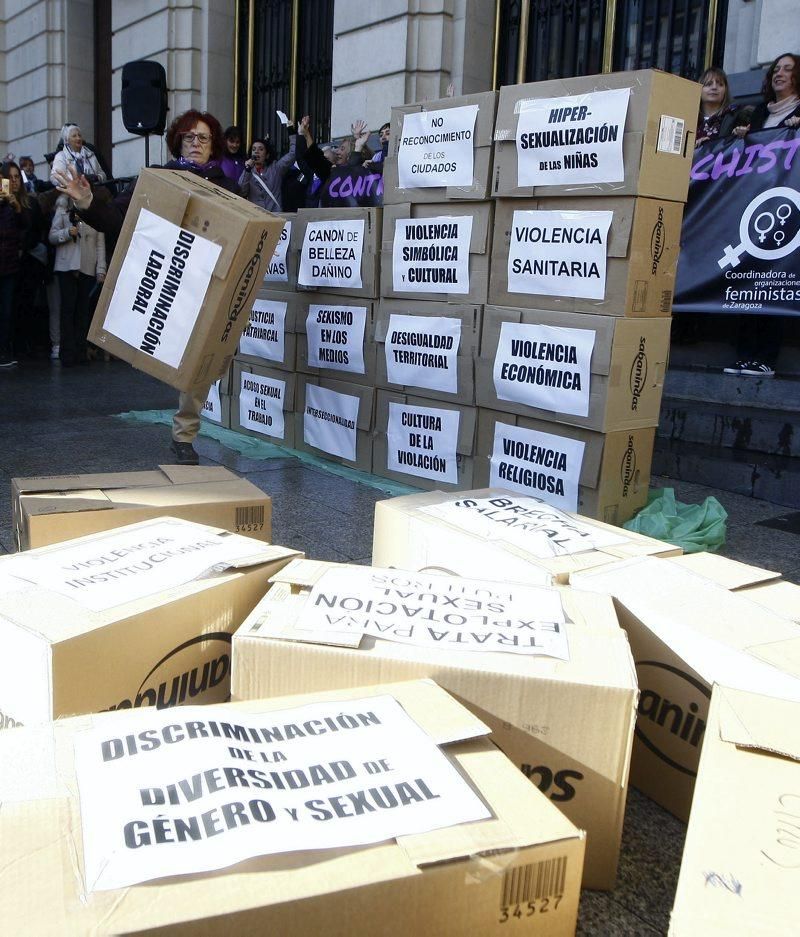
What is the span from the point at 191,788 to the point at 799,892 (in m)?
0.79

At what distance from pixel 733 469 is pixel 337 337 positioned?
2454mm

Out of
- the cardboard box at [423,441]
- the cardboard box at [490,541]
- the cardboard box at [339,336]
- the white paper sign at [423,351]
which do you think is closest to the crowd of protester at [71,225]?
the cardboard box at [339,336]

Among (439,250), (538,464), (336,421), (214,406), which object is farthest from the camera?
(214,406)

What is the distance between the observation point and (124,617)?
1816mm

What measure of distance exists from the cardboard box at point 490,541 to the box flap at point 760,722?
73 cm

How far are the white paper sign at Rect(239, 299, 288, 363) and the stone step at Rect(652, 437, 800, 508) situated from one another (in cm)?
247

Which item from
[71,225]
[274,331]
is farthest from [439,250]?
[71,225]

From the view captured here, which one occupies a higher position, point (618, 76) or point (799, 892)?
point (618, 76)

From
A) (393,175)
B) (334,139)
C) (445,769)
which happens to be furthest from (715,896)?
(334,139)

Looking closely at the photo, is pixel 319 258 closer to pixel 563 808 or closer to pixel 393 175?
pixel 393 175

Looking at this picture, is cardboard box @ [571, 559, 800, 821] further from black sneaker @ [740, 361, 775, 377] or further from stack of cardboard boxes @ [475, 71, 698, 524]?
black sneaker @ [740, 361, 775, 377]

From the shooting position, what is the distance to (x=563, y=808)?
1.78 meters

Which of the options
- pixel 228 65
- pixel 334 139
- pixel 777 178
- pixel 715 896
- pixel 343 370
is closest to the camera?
pixel 715 896

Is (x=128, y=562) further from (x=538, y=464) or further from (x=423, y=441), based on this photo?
(x=423, y=441)
